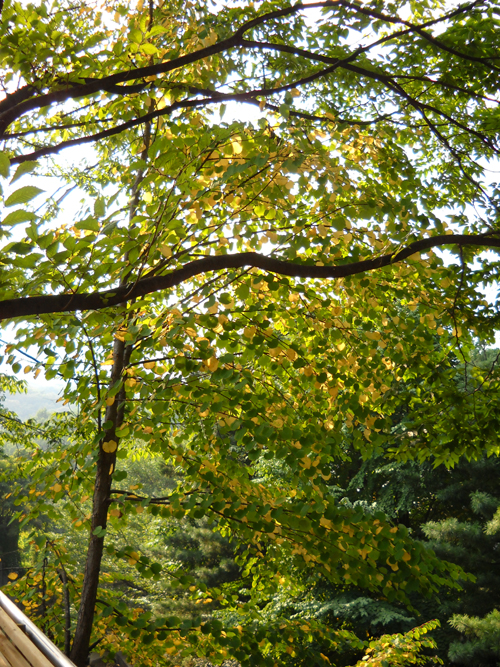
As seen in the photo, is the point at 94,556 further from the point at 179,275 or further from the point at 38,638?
the point at 179,275

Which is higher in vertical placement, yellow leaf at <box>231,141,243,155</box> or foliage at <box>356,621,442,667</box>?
yellow leaf at <box>231,141,243,155</box>

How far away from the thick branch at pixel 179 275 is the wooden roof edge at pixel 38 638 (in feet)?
3.24

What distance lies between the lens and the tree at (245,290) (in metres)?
1.87

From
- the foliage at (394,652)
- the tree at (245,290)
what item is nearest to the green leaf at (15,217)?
the tree at (245,290)

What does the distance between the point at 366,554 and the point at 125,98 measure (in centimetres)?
280

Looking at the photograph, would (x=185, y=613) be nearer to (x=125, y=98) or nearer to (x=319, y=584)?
(x=319, y=584)

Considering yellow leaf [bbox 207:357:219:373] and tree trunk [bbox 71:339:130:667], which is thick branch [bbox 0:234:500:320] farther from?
tree trunk [bbox 71:339:130:667]

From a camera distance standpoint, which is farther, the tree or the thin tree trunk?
the thin tree trunk

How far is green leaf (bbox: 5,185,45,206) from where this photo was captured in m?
0.98

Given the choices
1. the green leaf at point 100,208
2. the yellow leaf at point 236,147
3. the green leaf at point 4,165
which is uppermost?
the yellow leaf at point 236,147

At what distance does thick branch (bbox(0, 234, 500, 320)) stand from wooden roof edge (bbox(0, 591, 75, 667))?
3.24ft

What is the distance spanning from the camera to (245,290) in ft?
6.92

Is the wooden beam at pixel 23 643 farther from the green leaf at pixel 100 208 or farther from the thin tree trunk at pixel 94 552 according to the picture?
the green leaf at pixel 100 208

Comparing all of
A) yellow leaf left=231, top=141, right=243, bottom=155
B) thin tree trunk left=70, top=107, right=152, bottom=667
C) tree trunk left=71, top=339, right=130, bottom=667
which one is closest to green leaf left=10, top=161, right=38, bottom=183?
yellow leaf left=231, top=141, right=243, bottom=155
